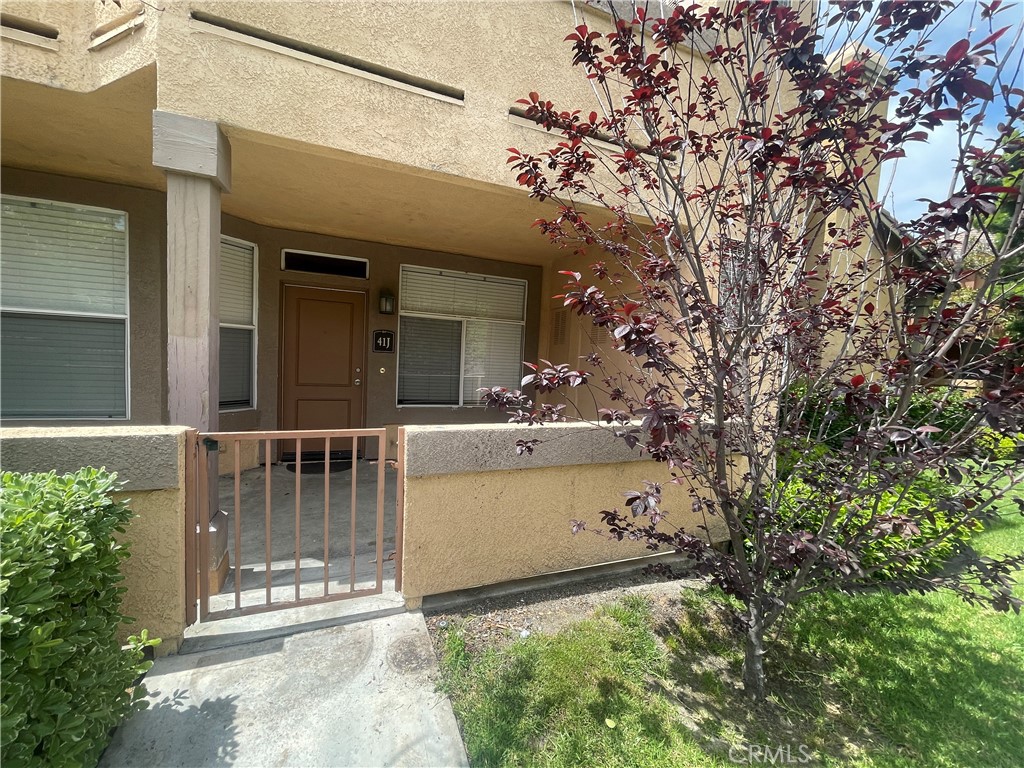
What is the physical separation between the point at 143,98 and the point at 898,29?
4.18m

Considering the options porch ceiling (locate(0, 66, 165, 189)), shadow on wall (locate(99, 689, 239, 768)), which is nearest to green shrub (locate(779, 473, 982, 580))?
shadow on wall (locate(99, 689, 239, 768))

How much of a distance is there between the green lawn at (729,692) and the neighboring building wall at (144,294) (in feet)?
12.4

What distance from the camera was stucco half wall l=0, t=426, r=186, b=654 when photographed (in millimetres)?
1902

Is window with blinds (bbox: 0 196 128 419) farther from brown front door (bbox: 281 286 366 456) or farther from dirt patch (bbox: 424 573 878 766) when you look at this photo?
dirt patch (bbox: 424 573 878 766)

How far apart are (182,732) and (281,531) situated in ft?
6.09

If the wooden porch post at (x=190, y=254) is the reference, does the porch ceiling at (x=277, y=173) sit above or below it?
above

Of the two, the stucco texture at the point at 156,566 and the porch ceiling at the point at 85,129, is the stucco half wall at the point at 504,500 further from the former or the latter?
the porch ceiling at the point at 85,129

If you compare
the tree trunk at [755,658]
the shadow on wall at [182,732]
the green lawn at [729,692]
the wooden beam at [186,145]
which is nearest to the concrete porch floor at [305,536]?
the shadow on wall at [182,732]

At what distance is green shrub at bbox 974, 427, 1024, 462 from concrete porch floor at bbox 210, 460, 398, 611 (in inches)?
113

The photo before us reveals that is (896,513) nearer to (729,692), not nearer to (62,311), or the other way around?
(729,692)

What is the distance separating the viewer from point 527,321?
634cm

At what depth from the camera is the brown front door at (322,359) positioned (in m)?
5.16

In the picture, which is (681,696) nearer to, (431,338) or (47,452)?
(47,452)

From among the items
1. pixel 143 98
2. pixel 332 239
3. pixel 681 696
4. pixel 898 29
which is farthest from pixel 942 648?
pixel 332 239
